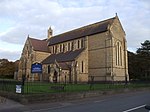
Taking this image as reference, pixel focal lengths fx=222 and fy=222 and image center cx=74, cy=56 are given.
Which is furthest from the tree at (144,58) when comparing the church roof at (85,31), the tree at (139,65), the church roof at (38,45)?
the church roof at (38,45)

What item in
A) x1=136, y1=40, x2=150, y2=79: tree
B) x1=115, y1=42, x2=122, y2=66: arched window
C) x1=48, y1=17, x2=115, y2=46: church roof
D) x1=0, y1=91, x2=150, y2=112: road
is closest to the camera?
x1=0, y1=91, x2=150, y2=112: road

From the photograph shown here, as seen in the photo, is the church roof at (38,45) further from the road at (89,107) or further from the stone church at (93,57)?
the road at (89,107)

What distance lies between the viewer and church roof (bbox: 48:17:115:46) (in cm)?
5546

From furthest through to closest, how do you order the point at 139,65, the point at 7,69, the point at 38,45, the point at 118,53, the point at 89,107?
the point at 7,69 → the point at 139,65 → the point at 38,45 → the point at 118,53 → the point at 89,107

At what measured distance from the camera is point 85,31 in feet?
200

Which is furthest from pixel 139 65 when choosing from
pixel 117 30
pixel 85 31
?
pixel 85 31

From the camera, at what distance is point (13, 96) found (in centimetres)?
1850

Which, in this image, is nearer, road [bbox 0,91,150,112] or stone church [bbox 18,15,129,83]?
road [bbox 0,91,150,112]

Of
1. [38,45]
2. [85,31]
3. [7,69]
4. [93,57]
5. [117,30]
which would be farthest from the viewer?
[7,69]

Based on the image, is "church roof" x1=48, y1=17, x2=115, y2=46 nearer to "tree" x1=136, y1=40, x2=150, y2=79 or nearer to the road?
"tree" x1=136, y1=40, x2=150, y2=79

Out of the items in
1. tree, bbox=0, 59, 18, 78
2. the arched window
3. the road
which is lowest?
the road

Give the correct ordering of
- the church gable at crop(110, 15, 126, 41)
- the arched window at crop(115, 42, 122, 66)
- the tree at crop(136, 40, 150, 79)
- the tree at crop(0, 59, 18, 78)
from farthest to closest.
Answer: the tree at crop(0, 59, 18, 78)
the tree at crop(136, 40, 150, 79)
the church gable at crop(110, 15, 126, 41)
the arched window at crop(115, 42, 122, 66)

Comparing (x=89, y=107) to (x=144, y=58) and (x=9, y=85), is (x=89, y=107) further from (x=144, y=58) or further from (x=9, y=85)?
(x=144, y=58)

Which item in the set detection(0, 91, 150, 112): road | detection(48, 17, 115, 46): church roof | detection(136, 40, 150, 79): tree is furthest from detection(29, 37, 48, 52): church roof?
detection(0, 91, 150, 112): road
